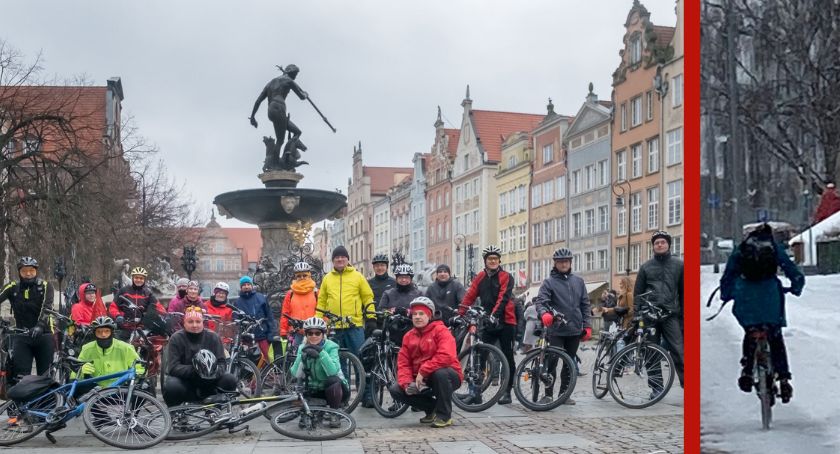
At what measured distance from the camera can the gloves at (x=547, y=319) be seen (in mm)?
9844

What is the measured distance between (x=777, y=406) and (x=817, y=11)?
3.42 ft

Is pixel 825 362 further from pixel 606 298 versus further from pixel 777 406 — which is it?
pixel 606 298

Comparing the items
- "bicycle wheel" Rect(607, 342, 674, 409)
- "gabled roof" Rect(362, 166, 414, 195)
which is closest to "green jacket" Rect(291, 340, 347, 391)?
"bicycle wheel" Rect(607, 342, 674, 409)

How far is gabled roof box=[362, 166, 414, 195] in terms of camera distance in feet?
347

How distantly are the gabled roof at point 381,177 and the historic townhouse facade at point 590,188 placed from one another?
5267 cm

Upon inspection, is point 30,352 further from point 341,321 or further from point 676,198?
point 676,198

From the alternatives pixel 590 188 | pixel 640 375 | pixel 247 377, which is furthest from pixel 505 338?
pixel 590 188

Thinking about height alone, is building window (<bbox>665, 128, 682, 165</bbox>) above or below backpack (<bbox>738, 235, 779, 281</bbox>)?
above

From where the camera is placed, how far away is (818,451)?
2.55 meters

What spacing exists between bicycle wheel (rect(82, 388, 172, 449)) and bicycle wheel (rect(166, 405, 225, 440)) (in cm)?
26

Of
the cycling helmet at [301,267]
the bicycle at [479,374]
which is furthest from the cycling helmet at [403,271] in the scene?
the cycling helmet at [301,267]

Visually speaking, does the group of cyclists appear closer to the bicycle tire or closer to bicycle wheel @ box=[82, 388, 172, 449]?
the bicycle tire

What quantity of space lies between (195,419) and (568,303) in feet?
13.1

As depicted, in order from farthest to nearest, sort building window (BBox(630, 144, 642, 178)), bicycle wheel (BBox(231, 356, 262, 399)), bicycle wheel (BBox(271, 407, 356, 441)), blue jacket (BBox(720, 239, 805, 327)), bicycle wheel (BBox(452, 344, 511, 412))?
building window (BBox(630, 144, 642, 178))
bicycle wheel (BBox(231, 356, 262, 399))
bicycle wheel (BBox(452, 344, 511, 412))
bicycle wheel (BBox(271, 407, 356, 441))
blue jacket (BBox(720, 239, 805, 327))
